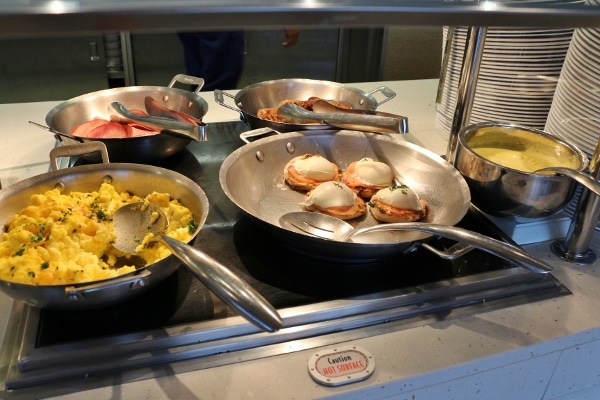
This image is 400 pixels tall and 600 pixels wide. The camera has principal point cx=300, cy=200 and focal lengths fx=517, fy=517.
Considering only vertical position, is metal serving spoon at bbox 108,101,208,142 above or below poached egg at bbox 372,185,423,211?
above

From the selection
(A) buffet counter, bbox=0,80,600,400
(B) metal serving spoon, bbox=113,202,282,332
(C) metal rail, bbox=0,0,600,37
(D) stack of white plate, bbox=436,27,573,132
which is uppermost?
(C) metal rail, bbox=0,0,600,37

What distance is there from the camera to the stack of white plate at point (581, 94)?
1.02 metres

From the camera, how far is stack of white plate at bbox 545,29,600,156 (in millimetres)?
1021

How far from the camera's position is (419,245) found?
840mm

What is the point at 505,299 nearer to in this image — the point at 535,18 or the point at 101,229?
the point at 535,18

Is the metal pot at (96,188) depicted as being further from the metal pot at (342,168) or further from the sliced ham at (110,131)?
the sliced ham at (110,131)

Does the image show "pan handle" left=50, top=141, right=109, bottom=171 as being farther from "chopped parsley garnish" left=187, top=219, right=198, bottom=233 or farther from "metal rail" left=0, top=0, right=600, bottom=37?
"metal rail" left=0, top=0, right=600, bottom=37

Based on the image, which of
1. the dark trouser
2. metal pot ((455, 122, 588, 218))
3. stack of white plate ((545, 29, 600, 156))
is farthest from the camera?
the dark trouser

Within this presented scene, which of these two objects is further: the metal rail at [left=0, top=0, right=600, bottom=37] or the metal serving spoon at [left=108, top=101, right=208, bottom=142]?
the metal serving spoon at [left=108, top=101, right=208, bottom=142]

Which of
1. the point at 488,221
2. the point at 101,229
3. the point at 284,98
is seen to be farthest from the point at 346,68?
the point at 101,229

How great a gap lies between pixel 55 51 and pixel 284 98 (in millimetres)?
1986

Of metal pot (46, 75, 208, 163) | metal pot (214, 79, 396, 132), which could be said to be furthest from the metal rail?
metal pot (214, 79, 396, 132)

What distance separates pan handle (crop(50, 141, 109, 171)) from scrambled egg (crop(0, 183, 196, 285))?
0.31 ft

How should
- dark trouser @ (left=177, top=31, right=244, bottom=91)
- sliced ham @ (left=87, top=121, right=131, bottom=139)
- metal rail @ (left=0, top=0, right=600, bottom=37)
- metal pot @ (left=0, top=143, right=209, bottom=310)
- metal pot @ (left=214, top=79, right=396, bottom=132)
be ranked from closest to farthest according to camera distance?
metal rail @ (left=0, top=0, right=600, bottom=37)
metal pot @ (left=0, top=143, right=209, bottom=310)
sliced ham @ (left=87, top=121, right=131, bottom=139)
metal pot @ (left=214, top=79, right=396, bottom=132)
dark trouser @ (left=177, top=31, right=244, bottom=91)
